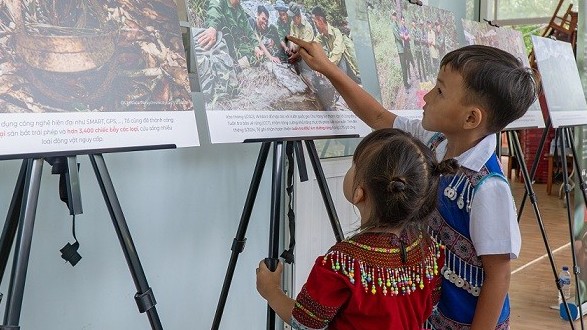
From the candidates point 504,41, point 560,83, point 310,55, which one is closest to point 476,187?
point 310,55

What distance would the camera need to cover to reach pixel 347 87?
224cm

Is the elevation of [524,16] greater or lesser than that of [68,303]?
greater

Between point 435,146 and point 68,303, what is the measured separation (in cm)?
120

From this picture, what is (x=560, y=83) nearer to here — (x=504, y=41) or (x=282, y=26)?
(x=504, y=41)

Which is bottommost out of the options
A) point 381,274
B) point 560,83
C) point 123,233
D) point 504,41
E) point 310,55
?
point 381,274

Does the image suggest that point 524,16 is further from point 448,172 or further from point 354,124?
point 448,172

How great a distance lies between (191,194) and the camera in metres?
2.62

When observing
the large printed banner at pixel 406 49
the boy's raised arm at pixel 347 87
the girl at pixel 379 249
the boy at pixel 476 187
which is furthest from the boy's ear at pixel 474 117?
the large printed banner at pixel 406 49

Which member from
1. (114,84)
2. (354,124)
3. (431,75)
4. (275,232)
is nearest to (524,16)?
(431,75)

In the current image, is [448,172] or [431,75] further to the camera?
[431,75]

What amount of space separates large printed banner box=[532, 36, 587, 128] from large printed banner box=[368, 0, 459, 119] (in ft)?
2.27

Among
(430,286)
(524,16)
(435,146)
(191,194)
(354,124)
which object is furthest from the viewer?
(524,16)

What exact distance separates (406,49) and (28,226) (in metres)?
1.74

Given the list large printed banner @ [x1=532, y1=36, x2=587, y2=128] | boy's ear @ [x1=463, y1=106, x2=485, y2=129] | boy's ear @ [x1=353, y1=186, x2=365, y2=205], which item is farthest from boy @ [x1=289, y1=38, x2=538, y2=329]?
large printed banner @ [x1=532, y1=36, x2=587, y2=128]
